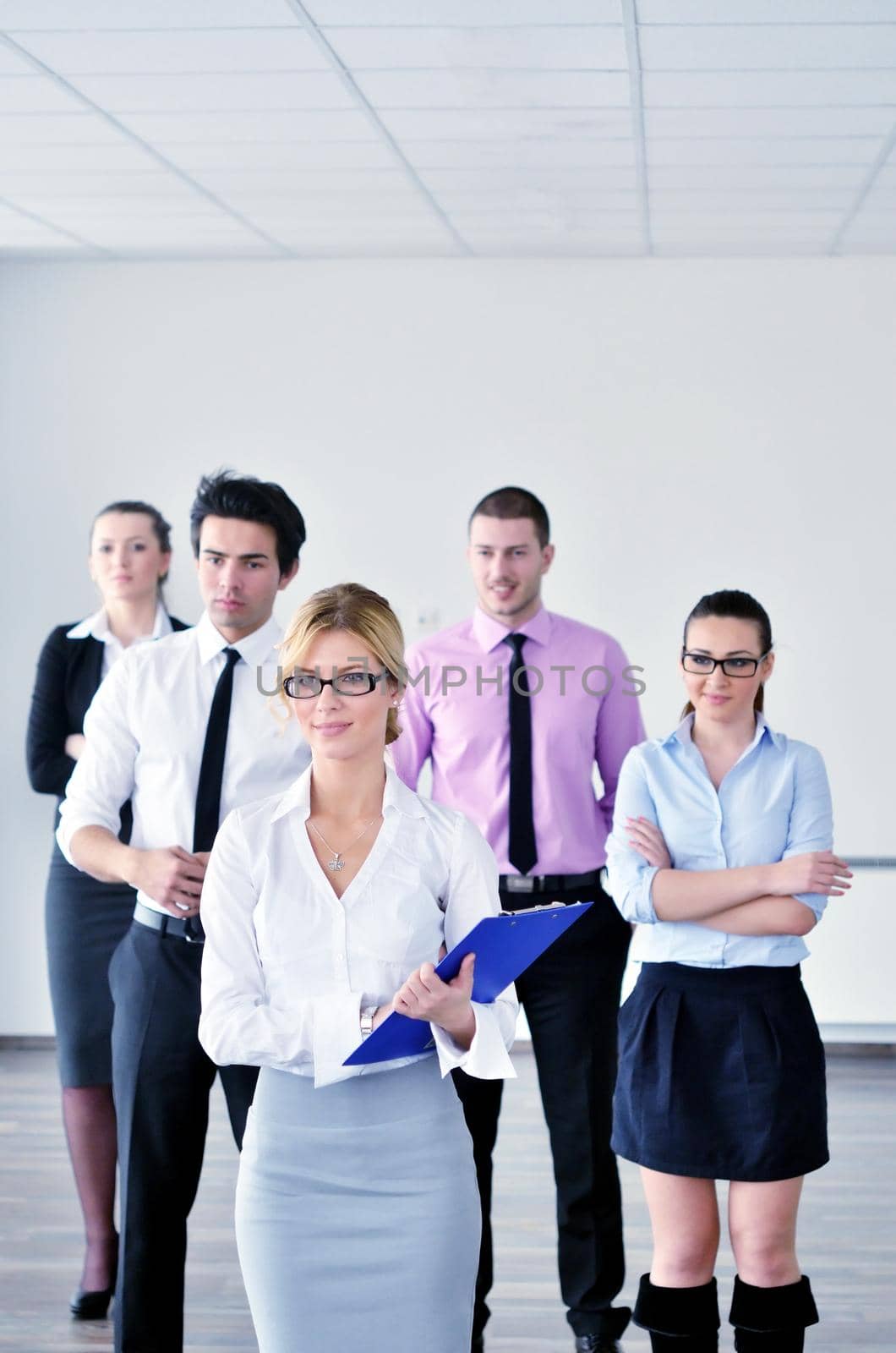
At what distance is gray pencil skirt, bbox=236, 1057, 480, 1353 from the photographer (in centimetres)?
215

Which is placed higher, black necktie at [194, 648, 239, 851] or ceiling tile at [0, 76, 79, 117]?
ceiling tile at [0, 76, 79, 117]

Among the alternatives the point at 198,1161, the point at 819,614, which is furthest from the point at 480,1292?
the point at 819,614

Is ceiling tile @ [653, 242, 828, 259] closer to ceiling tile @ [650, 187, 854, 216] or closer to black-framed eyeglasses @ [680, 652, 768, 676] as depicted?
ceiling tile @ [650, 187, 854, 216]

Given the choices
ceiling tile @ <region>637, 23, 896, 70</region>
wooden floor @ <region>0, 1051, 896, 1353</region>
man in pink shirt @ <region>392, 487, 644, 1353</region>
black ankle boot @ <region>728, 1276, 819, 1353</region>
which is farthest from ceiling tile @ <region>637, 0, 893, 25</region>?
wooden floor @ <region>0, 1051, 896, 1353</region>

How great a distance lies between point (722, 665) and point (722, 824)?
1.04ft

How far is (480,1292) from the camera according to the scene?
3.58 m

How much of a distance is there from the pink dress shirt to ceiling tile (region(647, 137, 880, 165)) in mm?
1654

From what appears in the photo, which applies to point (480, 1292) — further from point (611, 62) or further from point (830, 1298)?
point (611, 62)

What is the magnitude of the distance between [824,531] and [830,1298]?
10.8 ft

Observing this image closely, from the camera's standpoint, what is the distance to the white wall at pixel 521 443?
20.7 ft

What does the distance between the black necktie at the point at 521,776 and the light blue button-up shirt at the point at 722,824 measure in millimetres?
638

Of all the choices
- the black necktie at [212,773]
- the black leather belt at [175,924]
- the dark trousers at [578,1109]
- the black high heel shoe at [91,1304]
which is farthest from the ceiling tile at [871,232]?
the black high heel shoe at [91,1304]

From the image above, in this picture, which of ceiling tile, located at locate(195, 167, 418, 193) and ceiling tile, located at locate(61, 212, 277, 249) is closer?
ceiling tile, located at locate(195, 167, 418, 193)

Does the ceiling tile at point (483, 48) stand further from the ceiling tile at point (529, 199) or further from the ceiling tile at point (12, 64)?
the ceiling tile at point (529, 199)
